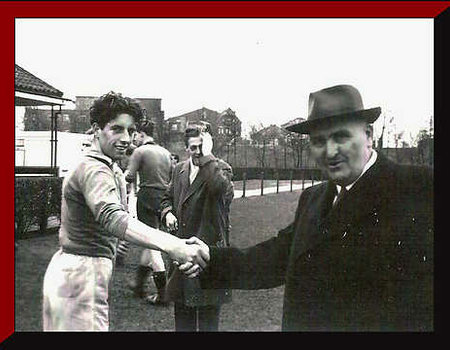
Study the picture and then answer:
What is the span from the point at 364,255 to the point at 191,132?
1355mm

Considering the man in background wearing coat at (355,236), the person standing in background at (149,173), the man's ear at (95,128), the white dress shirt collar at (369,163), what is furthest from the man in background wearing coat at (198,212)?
the white dress shirt collar at (369,163)

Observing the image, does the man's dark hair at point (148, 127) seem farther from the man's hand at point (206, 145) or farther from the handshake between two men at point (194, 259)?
the handshake between two men at point (194, 259)

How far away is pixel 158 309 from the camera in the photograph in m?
3.90

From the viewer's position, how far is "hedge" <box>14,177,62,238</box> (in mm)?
3734

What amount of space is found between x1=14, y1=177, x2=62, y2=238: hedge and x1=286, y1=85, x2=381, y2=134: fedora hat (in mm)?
1886

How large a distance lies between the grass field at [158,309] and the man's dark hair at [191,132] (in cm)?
55

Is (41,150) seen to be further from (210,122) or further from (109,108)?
(210,122)

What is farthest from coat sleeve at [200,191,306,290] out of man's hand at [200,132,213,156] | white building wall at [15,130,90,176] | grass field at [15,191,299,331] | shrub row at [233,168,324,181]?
white building wall at [15,130,90,176]

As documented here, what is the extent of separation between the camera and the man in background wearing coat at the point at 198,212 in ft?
11.3

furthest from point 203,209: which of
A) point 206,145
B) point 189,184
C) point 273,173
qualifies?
point 273,173

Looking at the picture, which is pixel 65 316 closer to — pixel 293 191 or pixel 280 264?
pixel 280 264

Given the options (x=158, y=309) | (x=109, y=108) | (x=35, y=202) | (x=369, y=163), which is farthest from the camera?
(x=158, y=309)

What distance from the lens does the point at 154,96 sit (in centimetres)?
371
